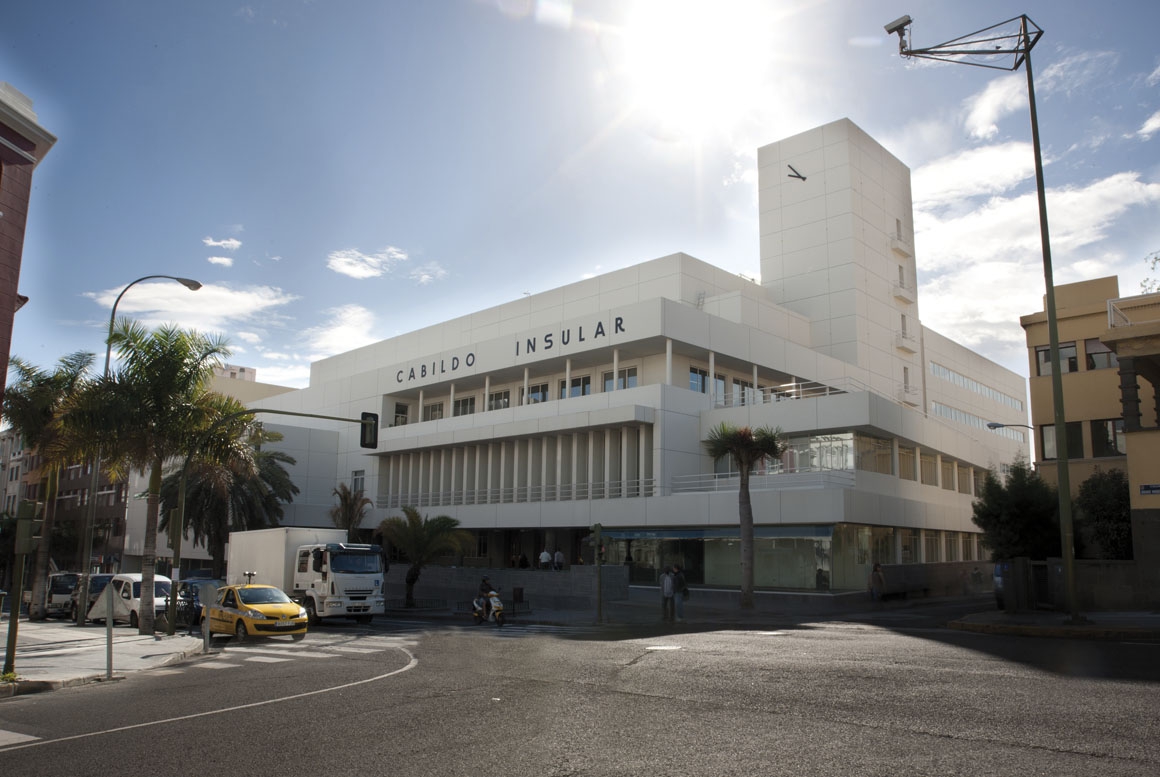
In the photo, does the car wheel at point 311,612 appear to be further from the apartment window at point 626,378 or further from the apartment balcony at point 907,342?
the apartment balcony at point 907,342

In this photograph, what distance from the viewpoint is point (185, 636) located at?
75.9 feet

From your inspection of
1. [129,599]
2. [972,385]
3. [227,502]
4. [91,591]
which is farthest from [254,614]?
[972,385]

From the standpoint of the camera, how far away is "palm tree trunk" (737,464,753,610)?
3030cm

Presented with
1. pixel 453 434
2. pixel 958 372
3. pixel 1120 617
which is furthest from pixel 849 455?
pixel 958 372

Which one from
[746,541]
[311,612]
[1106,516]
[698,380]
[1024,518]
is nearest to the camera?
[311,612]

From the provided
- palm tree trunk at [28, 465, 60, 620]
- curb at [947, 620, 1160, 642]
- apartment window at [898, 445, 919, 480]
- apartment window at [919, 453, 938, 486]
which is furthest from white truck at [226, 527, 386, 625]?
apartment window at [919, 453, 938, 486]

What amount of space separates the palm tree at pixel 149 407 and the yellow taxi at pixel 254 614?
2.08m

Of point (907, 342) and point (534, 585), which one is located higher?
point (907, 342)

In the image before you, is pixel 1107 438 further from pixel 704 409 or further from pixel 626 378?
pixel 626 378

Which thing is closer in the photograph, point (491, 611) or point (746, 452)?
point (491, 611)

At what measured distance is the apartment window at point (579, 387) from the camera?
158 feet

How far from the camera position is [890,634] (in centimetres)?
1931

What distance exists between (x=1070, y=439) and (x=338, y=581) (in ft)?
95.6

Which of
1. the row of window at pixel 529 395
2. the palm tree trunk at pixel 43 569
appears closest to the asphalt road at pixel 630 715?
the palm tree trunk at pixel 43 569
